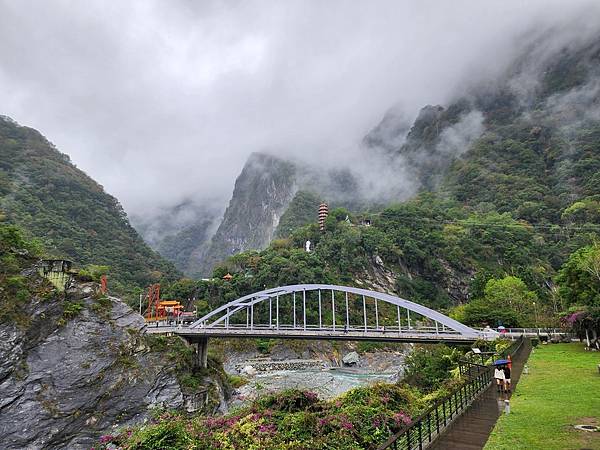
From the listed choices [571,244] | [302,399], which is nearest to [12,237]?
[302,399]

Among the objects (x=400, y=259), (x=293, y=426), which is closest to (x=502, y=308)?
(x=400, y=259)

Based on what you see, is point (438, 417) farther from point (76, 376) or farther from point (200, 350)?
point (200, 350)

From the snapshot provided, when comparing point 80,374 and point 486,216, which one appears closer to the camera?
point 80,374

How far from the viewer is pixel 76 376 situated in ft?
73.0

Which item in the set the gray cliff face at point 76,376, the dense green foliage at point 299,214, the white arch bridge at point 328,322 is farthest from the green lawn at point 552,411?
the dense green foliage at point 299,214

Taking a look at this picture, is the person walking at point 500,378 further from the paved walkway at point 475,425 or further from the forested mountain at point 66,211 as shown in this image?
the forested mountain at point 66,211

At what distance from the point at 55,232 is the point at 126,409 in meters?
45.8

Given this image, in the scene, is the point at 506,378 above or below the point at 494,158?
below

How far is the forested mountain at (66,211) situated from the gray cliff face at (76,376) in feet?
107

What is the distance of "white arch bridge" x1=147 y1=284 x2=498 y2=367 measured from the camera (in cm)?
2480

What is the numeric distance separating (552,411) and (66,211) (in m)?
75.1

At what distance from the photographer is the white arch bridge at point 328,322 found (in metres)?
24.8

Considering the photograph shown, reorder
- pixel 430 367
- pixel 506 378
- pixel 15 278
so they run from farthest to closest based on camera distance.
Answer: pixel 15 278
pixel 430 367
pixel 506 378

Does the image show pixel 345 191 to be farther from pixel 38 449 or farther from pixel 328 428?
pixel 328 428
